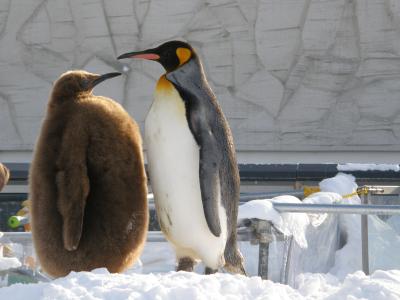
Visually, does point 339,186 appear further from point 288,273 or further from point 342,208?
point 342,208

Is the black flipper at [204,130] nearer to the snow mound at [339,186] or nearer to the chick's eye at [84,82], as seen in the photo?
the chick's eye at [84,82]

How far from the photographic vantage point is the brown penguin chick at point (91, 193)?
3.99 feet

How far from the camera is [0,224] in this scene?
3504 mm

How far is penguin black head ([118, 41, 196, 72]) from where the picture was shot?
4.63 ft

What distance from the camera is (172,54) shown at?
4.66ft

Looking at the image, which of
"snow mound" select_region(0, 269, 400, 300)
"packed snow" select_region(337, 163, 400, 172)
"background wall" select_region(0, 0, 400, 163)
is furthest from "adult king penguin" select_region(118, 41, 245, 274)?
"background wall" select_region(0, 0, 400, 163)

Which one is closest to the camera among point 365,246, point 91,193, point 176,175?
point 91,193

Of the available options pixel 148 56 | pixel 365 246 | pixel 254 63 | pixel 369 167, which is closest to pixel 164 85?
pixel 148 56

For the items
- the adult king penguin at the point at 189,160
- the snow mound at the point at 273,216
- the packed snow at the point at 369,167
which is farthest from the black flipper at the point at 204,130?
the packed snow at the point at 369,167

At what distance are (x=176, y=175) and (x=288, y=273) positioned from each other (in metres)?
0.35

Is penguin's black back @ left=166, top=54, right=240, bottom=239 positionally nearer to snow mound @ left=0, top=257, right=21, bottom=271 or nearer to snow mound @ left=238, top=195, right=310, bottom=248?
snow mound @ left=238, top=195, right=310, bottom=248

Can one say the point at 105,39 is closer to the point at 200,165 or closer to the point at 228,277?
the point at 200,165

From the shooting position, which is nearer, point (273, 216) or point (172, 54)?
point (172, 54)

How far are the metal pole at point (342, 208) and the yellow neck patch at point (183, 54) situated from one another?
0.35 metres
